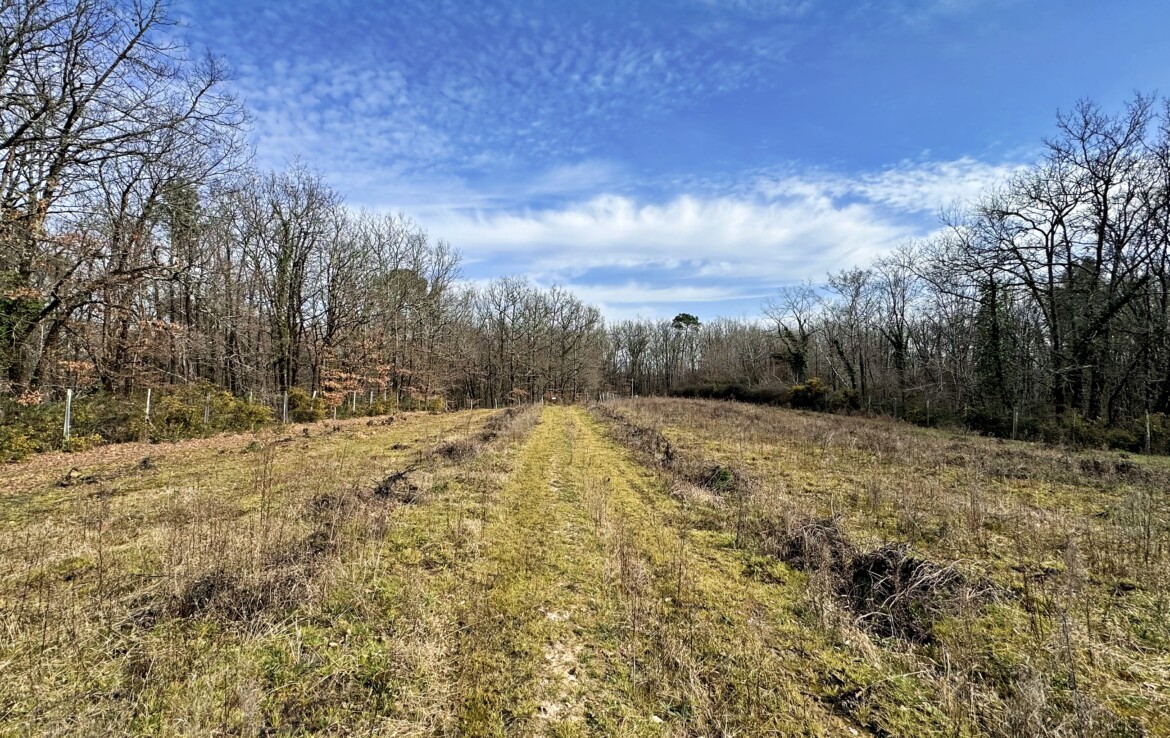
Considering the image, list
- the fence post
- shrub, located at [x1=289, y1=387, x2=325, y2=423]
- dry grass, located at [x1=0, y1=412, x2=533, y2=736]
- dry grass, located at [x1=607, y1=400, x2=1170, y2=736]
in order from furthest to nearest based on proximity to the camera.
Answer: shrub, located at [x1=289, y1=387, x2=325, y2=423] < the fence post < dry grass, located at [x1=607, y1=400, x2=1170, y2=736] < dry grass, located at [x1=0, y1=412, x2=533, y2=736]

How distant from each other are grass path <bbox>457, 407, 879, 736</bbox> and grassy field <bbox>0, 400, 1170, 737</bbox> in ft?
0.07

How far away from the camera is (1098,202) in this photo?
781 inches

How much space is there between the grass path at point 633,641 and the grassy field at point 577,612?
21 millimetres

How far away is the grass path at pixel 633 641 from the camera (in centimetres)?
288

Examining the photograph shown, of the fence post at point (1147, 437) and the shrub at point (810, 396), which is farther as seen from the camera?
the shrub at point (810, 396)

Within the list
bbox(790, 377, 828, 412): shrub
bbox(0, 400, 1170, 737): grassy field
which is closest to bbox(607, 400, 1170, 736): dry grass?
bbox(0, 400, 1170, 737): grassy field

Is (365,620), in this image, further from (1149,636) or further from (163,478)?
(163,478)

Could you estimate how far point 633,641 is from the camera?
12.1ft

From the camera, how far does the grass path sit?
9.44 feet

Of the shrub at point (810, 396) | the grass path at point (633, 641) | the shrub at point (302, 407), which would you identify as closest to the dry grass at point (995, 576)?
the grass path at point (633, 641)

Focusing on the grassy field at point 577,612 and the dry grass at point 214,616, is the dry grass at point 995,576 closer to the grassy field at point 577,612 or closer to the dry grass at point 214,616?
the grassy field at point 577,612

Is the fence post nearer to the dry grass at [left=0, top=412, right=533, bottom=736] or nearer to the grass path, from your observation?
the grass path

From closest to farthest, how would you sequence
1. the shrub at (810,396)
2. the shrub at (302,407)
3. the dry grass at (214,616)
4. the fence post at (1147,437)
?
the dry grass at (214,616) < the fence post at (1147,437) < the shrub at (302,407) < the shrub at (810,396)

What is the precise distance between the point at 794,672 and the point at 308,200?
98.8 ft
